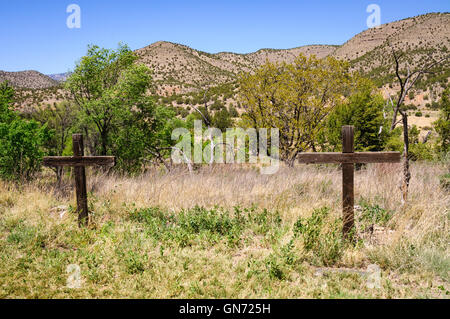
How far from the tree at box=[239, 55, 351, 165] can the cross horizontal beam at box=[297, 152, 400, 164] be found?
7.36m

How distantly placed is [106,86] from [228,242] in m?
7.82

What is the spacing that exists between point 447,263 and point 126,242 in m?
4.41

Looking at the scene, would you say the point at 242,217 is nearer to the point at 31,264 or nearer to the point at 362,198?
the point at 362,198

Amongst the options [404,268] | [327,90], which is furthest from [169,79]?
[404,268]

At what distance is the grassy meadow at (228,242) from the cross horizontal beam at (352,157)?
3.01 feet

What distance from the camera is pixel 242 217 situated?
18.2 feet

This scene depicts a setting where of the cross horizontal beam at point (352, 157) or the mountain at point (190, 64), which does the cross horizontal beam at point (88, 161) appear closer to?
the cross horizontal beam at point (352, 157)

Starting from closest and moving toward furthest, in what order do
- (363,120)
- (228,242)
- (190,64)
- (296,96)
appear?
(228,242)
(296,96)
(363,120)
(190,64)

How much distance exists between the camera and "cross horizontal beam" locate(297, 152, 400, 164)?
473 cm

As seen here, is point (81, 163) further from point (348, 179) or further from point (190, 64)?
point (190, 64)

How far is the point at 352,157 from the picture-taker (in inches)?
187

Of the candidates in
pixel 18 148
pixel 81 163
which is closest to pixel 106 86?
pixel 18 148

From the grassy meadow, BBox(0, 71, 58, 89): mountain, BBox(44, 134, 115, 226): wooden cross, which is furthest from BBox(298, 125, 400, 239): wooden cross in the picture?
BBox(0, 71, 58, 89): mountain

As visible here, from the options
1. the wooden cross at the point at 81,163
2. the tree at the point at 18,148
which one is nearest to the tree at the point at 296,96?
the tree at the point at 18,148
